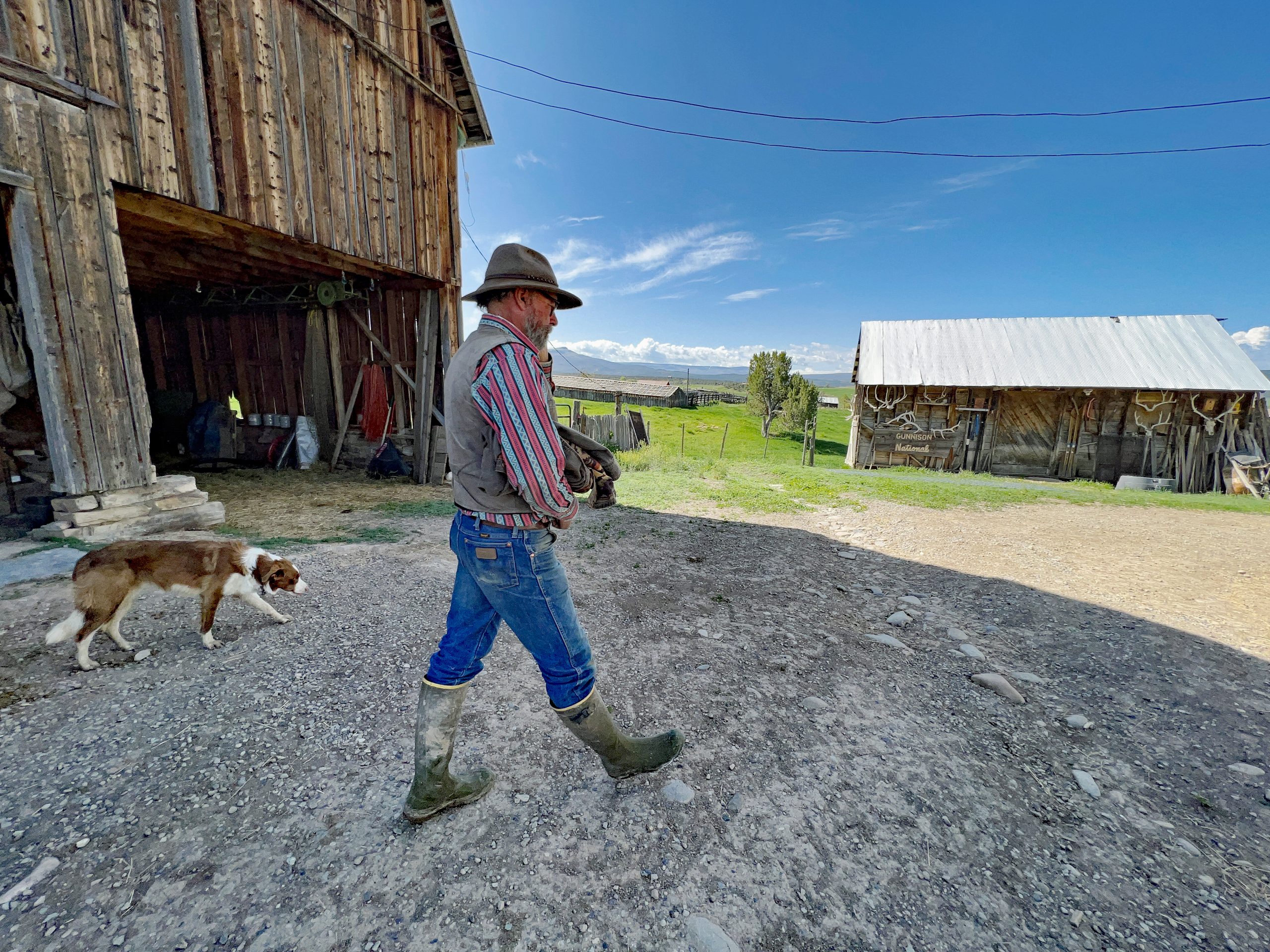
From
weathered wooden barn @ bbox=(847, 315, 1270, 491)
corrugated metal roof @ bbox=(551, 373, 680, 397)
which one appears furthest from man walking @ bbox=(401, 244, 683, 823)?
corrugated metal roof @ bbox=(551, 373, 680, 397)

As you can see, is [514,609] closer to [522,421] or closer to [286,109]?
[522,421]

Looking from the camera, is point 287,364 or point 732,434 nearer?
point 287,364

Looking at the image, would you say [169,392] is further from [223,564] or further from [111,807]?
[111,807]

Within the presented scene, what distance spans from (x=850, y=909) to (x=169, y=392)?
50.6ft

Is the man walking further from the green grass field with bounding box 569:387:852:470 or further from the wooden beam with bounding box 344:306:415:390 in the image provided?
the green grass field with bounding box 569:387:852:470

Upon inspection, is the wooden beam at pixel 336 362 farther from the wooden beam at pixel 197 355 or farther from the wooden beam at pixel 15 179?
the wooden beam at pixel 15 179

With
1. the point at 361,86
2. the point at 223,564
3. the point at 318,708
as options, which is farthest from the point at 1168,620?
the point at 361,86

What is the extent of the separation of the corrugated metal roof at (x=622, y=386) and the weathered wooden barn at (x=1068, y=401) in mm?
32887

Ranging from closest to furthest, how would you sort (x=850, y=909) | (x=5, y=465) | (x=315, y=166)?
(x=850, y=909) < (x=5, y=465) < (x=315, y=166)

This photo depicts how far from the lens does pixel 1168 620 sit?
182 inches

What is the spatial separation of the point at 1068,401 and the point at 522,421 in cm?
2223

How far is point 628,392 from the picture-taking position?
174ft

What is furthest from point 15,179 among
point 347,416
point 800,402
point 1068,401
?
point 800,402

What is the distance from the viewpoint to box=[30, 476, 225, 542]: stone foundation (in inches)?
207
